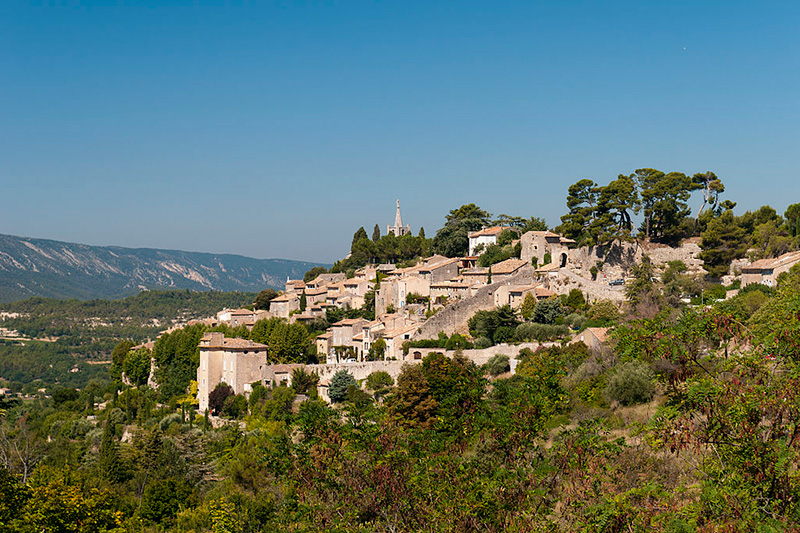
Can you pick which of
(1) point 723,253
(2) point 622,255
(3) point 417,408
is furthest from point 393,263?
(3) point 417,408

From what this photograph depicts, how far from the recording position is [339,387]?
4209cm

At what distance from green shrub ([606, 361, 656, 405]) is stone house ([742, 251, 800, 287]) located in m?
Answer: 13.5

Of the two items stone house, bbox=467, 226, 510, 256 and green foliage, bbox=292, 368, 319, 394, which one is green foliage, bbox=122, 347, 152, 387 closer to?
green foliage, bbox=292, 368, 319, 394

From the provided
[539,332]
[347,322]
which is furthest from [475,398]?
[347,322]

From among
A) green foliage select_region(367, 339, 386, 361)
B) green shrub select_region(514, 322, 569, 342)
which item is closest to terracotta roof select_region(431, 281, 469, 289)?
green foliage select_region(367, 339, 386, 361)

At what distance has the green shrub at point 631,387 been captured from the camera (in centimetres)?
2861

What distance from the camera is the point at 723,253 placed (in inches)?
Result: 1793

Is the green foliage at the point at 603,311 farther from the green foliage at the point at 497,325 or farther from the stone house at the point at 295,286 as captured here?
the stone house at the point at 295,286

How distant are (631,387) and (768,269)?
51.3ft

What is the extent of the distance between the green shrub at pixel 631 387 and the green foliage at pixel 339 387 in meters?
17.1

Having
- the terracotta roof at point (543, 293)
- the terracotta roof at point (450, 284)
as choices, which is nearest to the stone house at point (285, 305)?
the terracotta roof at point (450, 284)

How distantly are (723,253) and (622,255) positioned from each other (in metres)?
6.26

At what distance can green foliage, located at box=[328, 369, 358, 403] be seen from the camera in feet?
138

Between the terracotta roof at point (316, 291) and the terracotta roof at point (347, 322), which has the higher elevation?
the terracotta roof at point (316, 291)
